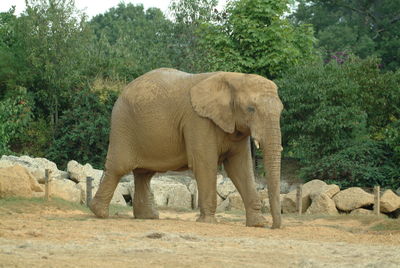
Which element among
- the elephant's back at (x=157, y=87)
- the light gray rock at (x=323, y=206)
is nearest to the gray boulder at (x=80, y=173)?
the light gray rock at (x=323, y=206)

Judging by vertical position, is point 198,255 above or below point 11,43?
below

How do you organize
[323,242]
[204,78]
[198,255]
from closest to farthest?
[198,255] < [323,242] < [204,78]

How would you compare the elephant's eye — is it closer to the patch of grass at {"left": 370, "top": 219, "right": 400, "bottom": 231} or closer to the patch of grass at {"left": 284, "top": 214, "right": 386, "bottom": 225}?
the patch of grass at {"left": 370, "top": 219, "right": 400, "bottom": 231}

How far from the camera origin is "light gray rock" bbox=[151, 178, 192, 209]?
24125 millimetres

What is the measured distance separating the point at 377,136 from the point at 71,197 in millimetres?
11949

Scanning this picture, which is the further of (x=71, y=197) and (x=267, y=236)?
(x=71, y=197)

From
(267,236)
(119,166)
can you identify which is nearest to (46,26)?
(119,166)

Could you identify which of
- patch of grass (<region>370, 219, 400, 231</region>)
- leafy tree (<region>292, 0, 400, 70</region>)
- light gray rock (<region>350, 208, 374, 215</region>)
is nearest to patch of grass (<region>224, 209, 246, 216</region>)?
light gray rock (<region>350, 208, 374, 215</region>)

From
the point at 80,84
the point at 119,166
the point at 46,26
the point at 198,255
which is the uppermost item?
the point at 46,26

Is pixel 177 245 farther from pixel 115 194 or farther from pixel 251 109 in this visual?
pixel 115 194

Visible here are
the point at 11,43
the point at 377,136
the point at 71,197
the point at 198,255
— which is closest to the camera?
the point at 198,255

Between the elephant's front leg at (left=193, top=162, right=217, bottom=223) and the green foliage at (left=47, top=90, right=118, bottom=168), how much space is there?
16.6 m

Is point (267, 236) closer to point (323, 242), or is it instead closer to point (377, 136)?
point (323, 242)

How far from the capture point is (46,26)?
3231 centimetres
